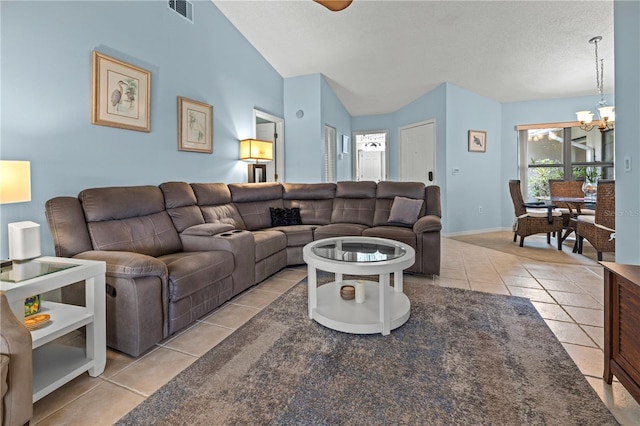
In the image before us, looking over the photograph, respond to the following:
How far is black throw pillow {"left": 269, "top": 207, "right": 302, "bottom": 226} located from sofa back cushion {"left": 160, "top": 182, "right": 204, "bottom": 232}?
1.11 m

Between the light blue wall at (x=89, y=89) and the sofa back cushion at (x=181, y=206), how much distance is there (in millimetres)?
321

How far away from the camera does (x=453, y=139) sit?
5453 mm

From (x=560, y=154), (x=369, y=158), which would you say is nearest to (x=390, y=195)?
(x=560, y=154)

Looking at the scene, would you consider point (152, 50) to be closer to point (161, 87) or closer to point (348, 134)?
point (161, 87)

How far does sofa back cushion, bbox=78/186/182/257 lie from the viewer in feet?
7.24

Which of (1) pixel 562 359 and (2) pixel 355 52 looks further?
(2) pixel 355 52

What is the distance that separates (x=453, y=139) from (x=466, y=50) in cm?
156

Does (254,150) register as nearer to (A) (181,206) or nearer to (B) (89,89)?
(A) (181,206)

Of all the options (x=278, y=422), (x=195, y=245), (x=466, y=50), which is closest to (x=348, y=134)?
(x=466, y=50)

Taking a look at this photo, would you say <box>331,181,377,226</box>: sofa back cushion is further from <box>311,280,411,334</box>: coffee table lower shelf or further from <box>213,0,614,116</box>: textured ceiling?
<box>213,0,614,116</box>: textured ceiling

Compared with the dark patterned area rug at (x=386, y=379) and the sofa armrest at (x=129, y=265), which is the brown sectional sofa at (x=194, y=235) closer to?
the sofa armrest at (x=129, y=265)

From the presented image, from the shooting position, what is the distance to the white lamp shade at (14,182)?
1669mm

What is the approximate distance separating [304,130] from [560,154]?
4.99 metres

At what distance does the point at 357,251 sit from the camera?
7.88ft
